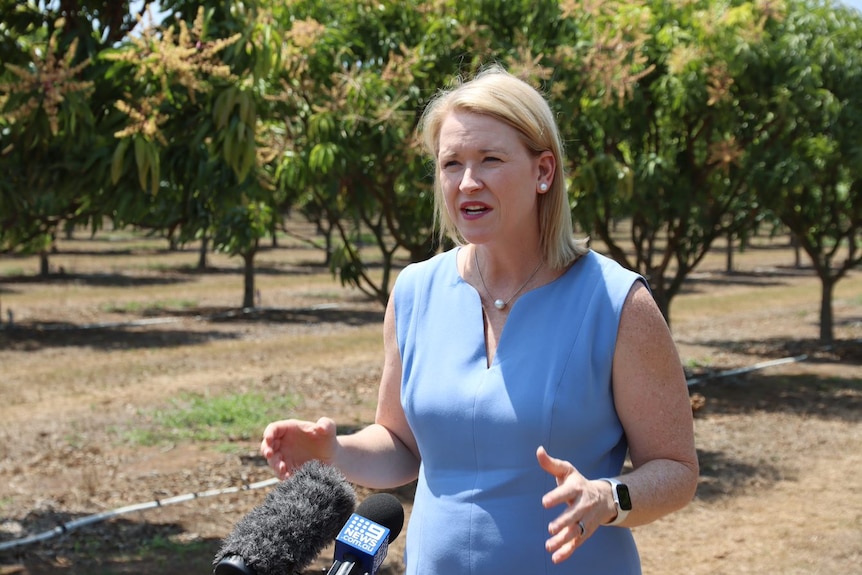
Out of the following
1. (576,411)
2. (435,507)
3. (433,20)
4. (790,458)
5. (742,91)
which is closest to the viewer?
(576,411)

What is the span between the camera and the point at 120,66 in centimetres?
485

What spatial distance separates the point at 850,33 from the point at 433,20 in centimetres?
703

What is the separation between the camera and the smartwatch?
196cm

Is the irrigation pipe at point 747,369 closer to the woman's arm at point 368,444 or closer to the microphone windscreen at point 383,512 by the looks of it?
the woman's arm at point 368,444

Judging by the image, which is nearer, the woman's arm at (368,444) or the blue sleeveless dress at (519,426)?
the blue sleeveless dress at (519,426)

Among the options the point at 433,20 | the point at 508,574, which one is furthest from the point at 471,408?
the point at 433,20

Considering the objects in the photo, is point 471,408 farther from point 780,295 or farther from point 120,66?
point 780,295

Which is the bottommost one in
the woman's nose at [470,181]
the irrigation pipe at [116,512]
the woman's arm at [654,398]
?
the irrigation pipe at [116,512]

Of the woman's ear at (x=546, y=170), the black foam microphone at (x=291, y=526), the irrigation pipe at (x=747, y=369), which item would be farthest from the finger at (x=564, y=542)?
the irrigation pipe at (x=747, y=369)

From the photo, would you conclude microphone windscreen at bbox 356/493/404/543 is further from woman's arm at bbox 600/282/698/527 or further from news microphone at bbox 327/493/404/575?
woman's arm at bbox 600/282/698/527

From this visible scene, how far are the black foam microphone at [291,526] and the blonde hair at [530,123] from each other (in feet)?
2.53

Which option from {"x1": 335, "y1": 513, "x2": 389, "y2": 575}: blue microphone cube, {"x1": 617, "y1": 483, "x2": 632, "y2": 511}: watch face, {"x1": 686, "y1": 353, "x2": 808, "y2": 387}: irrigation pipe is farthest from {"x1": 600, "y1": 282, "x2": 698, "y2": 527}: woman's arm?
{"x1": 686, "y1": 353, "x2": 808, "y2": 387}: irrigation pipe

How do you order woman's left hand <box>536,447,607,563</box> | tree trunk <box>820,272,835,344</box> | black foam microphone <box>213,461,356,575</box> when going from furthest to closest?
tree trunk <box>820,272,835,344</box>
woman's left hand <box>536,447,607,563</box>
black foam microphone <box>213,461,356,575</box>

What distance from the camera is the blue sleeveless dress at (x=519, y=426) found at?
2.15 metres
